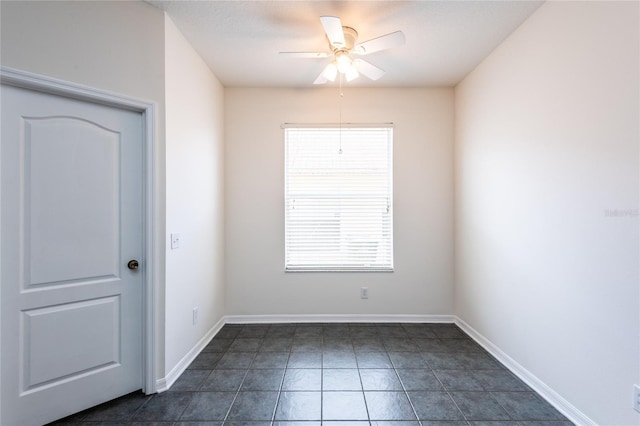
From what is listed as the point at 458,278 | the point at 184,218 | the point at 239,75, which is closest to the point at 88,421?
the point at 184,218

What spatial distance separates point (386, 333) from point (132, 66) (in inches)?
127

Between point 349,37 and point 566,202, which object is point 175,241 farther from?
point 566,202

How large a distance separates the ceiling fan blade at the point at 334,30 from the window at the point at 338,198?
1.22 m

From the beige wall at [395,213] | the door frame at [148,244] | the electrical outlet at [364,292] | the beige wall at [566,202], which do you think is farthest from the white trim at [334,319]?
the door frame at [148,244]

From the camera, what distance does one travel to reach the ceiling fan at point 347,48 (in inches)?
70.3

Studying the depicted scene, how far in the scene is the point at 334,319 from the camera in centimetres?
312

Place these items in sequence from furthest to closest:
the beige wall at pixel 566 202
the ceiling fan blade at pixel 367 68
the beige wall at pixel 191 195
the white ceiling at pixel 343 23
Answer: the ceiling fan blade at pixel 367 68
the beige wall at pixel 191 195
the white ceiling at pixel 343 23
the beige wall at pixel 566 202

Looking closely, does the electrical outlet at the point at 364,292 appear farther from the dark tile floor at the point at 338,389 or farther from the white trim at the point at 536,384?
the white trim at the point at 536,384

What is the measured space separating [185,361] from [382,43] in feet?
9.69

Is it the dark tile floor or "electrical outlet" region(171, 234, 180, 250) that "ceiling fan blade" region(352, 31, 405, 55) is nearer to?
"electrical outlet" region(171, 234, 180, 250)

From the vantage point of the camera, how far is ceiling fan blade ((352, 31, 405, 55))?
182 centimetres

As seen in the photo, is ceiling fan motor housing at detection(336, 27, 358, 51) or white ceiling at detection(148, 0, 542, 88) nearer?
white ceiling at detection(148, 0, 542, 88)

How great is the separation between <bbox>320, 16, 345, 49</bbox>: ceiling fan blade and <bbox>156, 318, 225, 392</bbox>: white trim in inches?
107

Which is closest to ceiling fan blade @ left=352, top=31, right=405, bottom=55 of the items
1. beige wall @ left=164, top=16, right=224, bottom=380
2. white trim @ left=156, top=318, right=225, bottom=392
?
beige wall @ left=164, top=16, right=224, bottom=380
